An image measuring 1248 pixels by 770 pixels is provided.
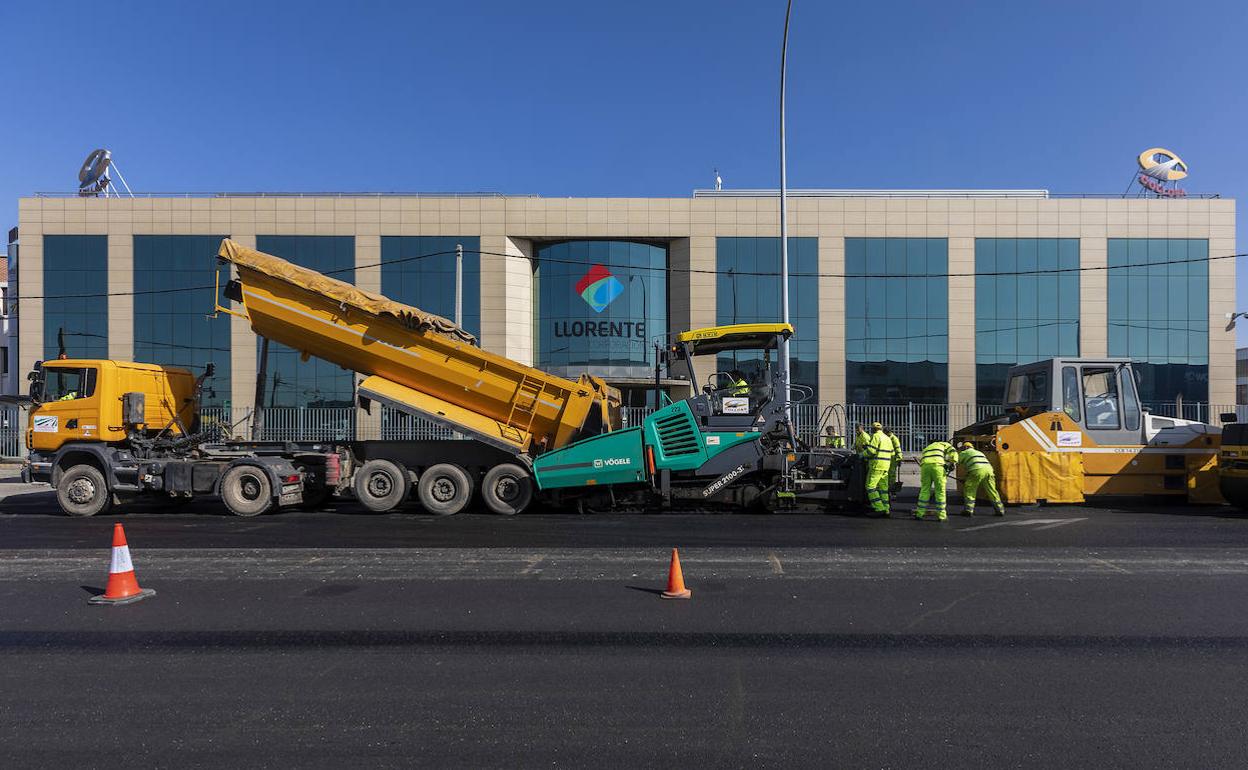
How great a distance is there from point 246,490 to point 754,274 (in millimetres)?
20670

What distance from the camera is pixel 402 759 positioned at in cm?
337

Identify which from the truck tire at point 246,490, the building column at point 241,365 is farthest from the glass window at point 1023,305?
the building column at point 241,365

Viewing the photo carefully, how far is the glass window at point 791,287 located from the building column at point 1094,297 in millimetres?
6798

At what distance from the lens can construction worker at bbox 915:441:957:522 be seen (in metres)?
10.8

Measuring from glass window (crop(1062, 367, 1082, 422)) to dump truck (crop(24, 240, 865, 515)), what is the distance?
3.99 metres

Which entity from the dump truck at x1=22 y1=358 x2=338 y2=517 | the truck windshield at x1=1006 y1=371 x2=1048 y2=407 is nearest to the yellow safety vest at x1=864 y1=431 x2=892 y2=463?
the truck windshield at x1=1006 y1=371 x2=1048 y2=407

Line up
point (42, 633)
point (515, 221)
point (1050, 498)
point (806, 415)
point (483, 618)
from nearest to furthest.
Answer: point (42, 633)
point (483, 618)
point (1050, 498)
point (806, 415)
point (515, 221)

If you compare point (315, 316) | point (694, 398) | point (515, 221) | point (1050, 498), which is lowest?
point (1050, 498)

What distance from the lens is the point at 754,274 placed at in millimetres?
28203

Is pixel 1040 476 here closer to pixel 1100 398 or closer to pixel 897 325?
pixel 1100 398

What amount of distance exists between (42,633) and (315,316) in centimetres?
684

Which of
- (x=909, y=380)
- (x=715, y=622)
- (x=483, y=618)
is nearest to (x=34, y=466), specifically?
(x=483, y=618)

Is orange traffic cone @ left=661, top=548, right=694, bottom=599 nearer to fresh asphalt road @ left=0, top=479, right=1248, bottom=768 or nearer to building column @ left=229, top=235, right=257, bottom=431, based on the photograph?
fresh asphalt road @ left=0, top=479, right=1248, bottom=768

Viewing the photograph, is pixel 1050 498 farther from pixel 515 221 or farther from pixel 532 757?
pixel 515 221
